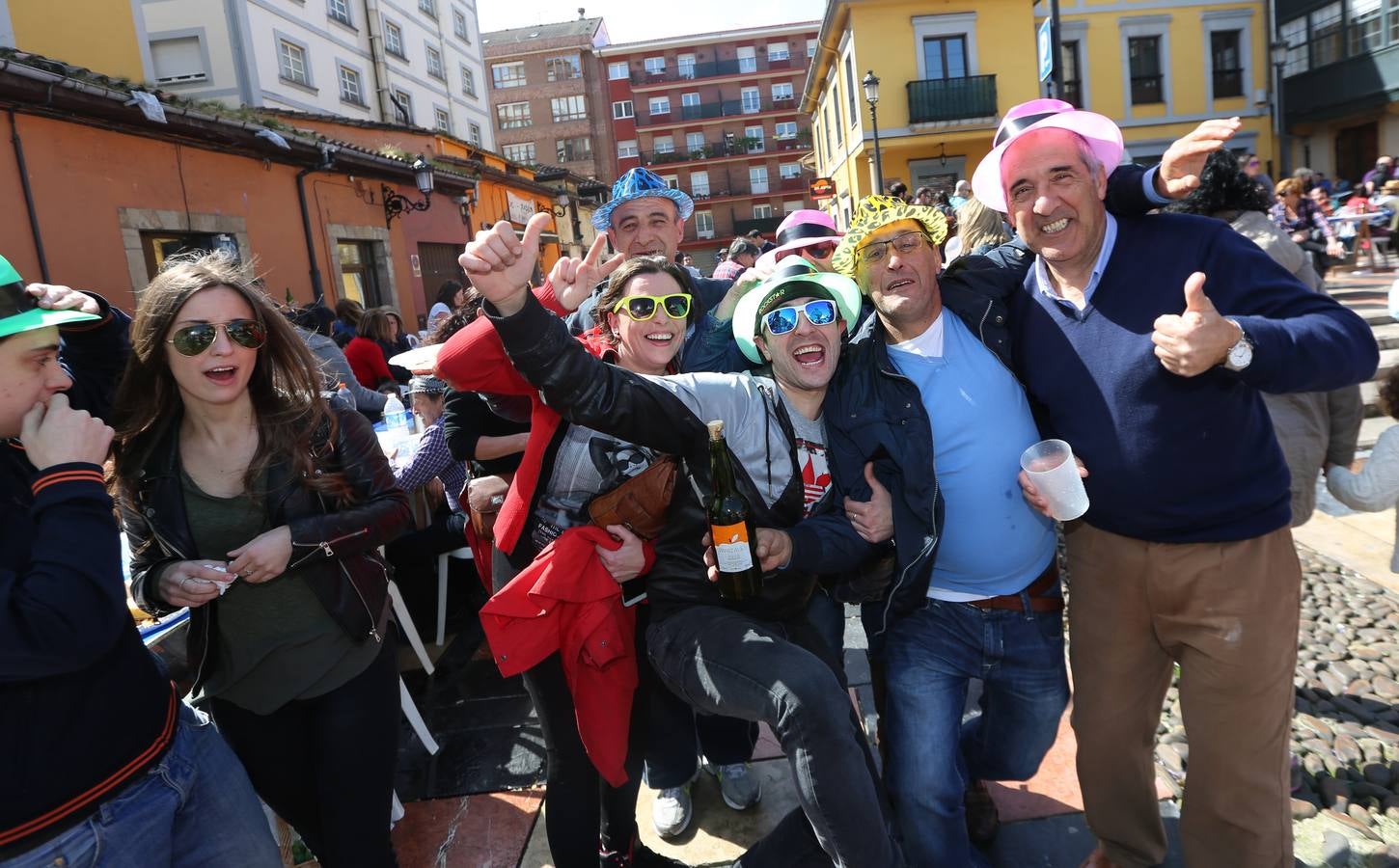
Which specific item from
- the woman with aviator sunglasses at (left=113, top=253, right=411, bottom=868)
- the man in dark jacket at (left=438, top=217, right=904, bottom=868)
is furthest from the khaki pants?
the woman with aviator sunglasses at (left=113, top=253, right=411, bottom=868)

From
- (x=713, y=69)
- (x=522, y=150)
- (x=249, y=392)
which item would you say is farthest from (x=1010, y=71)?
(x=522, y=150)

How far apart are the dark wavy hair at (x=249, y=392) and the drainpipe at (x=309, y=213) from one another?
39.9 ft

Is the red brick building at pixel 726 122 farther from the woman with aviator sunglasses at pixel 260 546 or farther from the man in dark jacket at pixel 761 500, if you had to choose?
the woman with aviator sunglasses at pixel 260 546

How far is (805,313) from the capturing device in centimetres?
230

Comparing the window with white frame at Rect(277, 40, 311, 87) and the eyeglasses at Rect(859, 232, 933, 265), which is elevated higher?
the window with white frame at Rect(277, 40, 311, 87)

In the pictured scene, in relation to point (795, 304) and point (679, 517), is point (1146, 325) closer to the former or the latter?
point (795, 304)

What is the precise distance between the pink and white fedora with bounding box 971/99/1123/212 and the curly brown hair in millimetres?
994

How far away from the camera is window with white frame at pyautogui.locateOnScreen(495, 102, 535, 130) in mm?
47750

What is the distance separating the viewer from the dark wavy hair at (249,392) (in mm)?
2135

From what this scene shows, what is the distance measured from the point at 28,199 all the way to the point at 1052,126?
10.9m

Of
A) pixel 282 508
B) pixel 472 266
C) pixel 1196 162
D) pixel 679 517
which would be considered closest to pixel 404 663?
pixel 282 508

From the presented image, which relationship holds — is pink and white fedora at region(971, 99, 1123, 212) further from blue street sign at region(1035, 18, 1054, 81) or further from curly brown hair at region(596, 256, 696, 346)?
blue street sign at region(1035, 18, 1054, 81)

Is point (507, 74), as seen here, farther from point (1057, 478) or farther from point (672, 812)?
point (1057, 478)

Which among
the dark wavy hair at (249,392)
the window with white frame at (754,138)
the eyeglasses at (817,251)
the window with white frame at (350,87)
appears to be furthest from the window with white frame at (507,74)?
the dark wavy hair at (249,392)
